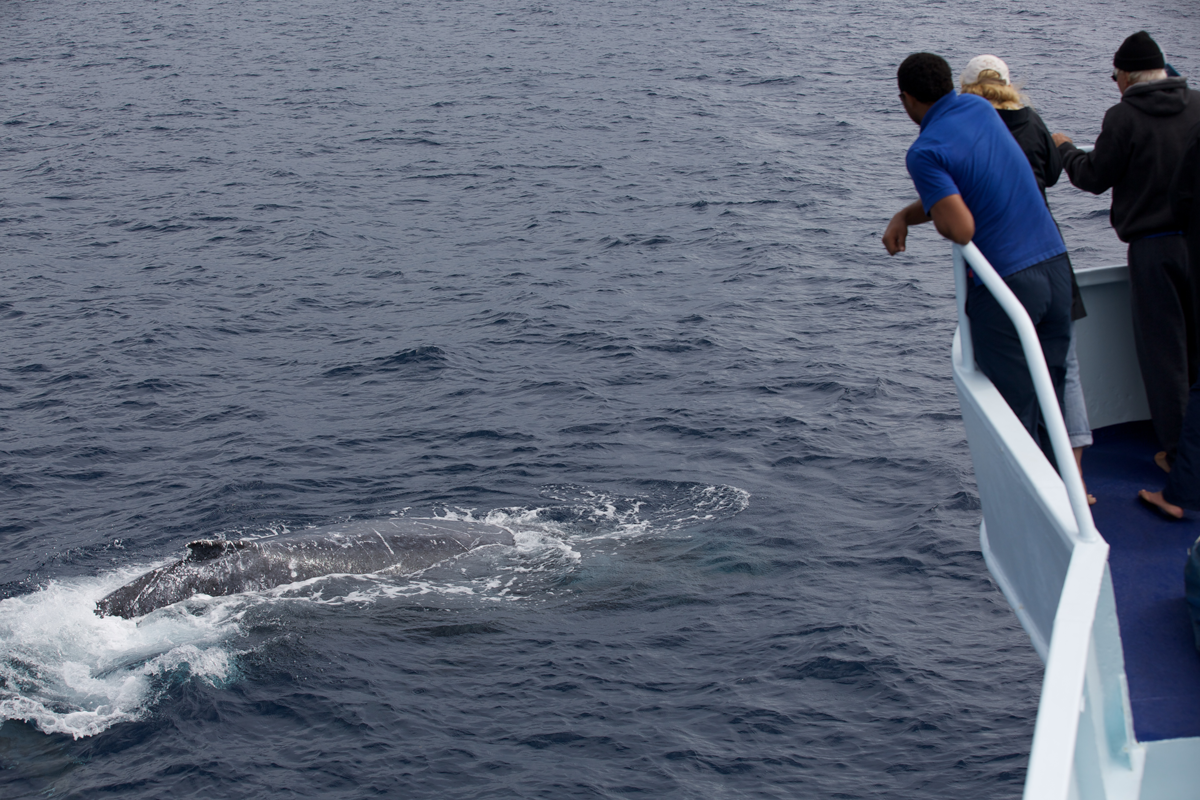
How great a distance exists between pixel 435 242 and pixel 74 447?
11734 millimetres

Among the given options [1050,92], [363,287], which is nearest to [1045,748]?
[363,287]

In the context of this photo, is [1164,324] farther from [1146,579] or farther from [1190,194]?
[1146,579]

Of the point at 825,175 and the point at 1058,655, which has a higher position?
the point at 1058,655

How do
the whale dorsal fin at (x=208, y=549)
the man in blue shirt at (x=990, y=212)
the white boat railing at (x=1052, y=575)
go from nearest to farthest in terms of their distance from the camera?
the white boat railing at (x=1052, y=575), the man in blue shirt at (x=990, y=212), the whale dorsal fin at (x=208, y=549)

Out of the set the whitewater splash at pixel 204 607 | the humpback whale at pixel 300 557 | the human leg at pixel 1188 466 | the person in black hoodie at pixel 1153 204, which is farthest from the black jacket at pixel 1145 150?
the humpback whale at pixel 300 557

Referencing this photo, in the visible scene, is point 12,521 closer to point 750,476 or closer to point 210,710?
point 210,710

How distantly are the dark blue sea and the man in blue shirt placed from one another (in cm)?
467

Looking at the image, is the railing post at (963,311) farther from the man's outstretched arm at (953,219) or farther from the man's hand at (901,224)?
the man's hand at (901,224)

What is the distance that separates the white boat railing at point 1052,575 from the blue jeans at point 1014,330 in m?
0.08

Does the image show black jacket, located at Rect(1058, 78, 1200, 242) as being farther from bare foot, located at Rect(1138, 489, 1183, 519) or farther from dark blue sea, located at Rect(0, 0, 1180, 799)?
dark blue sea, located at Rect(0, 0, 1180, 799)

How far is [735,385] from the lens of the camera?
1853 cm

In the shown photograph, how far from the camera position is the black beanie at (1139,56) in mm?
6617

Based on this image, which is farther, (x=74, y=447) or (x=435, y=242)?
(x=435, y=242)

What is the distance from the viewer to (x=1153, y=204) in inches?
265
